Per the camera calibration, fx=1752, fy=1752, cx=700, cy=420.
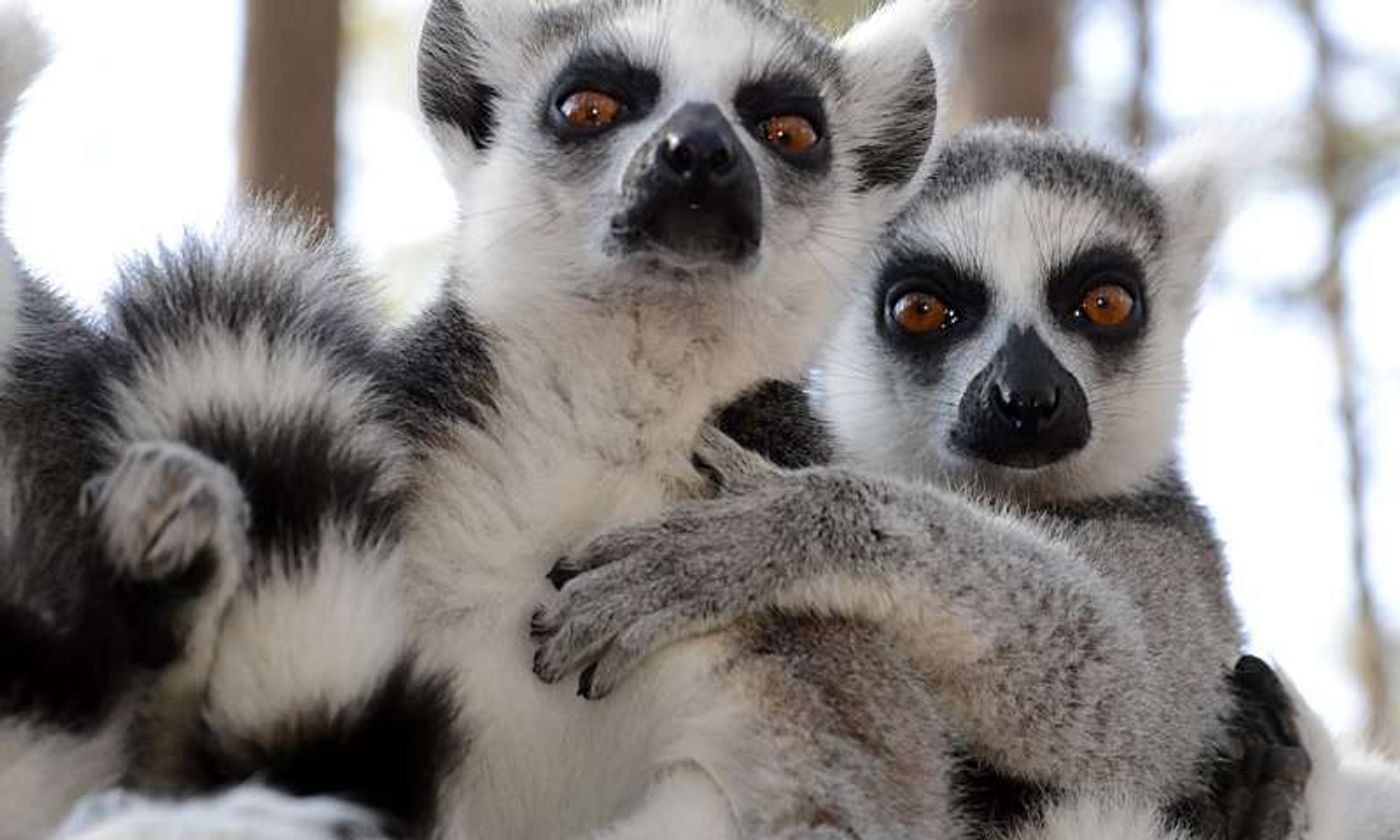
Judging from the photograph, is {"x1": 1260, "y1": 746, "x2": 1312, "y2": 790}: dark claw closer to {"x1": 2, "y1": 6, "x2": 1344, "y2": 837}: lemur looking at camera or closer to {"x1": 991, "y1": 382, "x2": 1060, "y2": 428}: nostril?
{"x1": 991, "y1": 382, "x2": 1060, "y2": 428}: nostril

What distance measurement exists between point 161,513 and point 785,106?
1.46 meters

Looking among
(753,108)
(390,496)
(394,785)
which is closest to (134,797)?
(394,785)

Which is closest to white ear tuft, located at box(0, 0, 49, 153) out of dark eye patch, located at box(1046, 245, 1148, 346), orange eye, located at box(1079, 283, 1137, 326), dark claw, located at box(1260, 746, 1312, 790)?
dark eye patch, located at box(1046, 245, 1148, 346)

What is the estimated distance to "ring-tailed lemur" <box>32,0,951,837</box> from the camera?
2205 millimetres

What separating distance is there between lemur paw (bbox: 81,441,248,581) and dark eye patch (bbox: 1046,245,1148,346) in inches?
84.6

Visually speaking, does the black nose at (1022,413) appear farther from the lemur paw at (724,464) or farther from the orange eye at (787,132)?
the lemur paw at (724,464)

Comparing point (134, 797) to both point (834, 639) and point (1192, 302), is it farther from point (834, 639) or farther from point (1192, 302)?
point (1192, 302)

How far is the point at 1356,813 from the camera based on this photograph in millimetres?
3600

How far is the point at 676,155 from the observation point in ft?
8.89

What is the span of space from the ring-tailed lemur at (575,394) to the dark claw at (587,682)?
0.13 ft

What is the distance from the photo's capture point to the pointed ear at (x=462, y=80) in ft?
10.4

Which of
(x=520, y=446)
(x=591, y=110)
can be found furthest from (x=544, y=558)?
(x=591, y=110)

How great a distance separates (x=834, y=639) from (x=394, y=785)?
73 cm

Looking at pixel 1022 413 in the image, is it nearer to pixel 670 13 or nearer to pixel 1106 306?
pixel 1106 306
